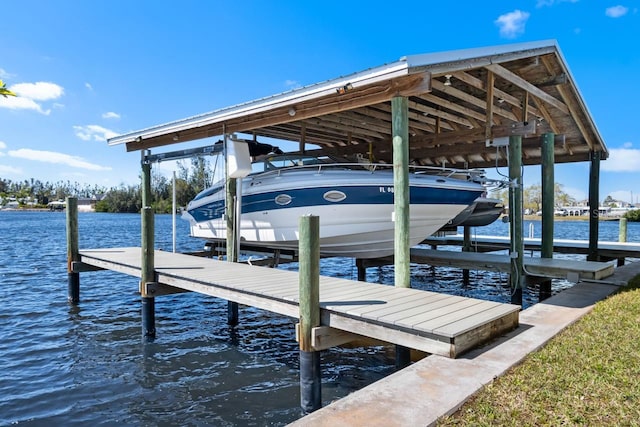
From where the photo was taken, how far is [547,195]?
7.98 meters

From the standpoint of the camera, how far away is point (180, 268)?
7.13m

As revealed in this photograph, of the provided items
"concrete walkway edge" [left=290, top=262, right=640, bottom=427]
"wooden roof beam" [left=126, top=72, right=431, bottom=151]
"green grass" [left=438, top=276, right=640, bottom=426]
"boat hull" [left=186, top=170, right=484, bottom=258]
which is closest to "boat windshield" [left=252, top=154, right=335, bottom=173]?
"boat hull" [left=186, top=170, right=484, bottom=258]

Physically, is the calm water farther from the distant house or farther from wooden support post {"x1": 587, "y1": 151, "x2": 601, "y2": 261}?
the distant house

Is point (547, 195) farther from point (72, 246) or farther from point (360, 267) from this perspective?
point (72, 246)

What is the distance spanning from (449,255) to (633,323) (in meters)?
4.35

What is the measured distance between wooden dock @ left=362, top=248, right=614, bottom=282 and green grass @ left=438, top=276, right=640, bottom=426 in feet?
9.26

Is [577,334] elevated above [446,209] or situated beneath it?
situated beneath

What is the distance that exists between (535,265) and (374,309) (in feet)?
13.6

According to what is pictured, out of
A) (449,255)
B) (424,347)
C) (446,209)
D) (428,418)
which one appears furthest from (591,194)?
(428,418)

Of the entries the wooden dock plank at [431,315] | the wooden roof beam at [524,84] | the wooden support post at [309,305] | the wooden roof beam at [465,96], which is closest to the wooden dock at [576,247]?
the wooden roof beam at [465,96]

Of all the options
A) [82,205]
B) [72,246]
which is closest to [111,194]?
[82,205]

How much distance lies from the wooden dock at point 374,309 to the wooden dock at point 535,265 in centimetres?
289

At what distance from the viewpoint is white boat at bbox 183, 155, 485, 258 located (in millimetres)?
7258

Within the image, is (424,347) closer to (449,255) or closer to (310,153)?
(449,255)
